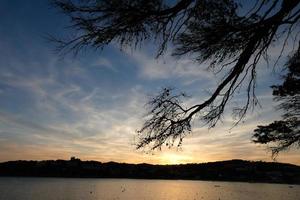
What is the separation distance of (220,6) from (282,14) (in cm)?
102

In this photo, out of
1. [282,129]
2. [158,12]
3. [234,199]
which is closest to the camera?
[158,12]

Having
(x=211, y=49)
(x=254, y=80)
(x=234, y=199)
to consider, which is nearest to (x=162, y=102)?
(x=211, y=49)

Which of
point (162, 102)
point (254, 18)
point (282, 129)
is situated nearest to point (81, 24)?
point (162, 102)

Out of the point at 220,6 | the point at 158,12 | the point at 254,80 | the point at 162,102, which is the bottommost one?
the point at 162,102

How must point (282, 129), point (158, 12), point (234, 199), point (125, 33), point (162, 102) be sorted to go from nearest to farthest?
1. point (158, 12)
2. point (125, 33)
3. point (162, 102)
4. point (282, 129)
5. point (234, 199)

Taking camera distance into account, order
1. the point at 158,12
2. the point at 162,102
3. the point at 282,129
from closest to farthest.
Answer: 1. the point at 158,12
2. the point at 162,102
3. the point at 282,129

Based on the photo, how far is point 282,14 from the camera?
5.19 metres

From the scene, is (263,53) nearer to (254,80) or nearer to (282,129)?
(254,80)

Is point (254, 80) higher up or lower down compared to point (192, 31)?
lower down

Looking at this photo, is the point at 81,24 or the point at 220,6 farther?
the point at 220,6

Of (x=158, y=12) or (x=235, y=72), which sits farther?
(x=235, y=72)

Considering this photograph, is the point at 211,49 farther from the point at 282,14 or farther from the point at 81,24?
the point at 81,24

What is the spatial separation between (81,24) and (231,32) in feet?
7.34

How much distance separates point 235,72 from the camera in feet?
18.9
